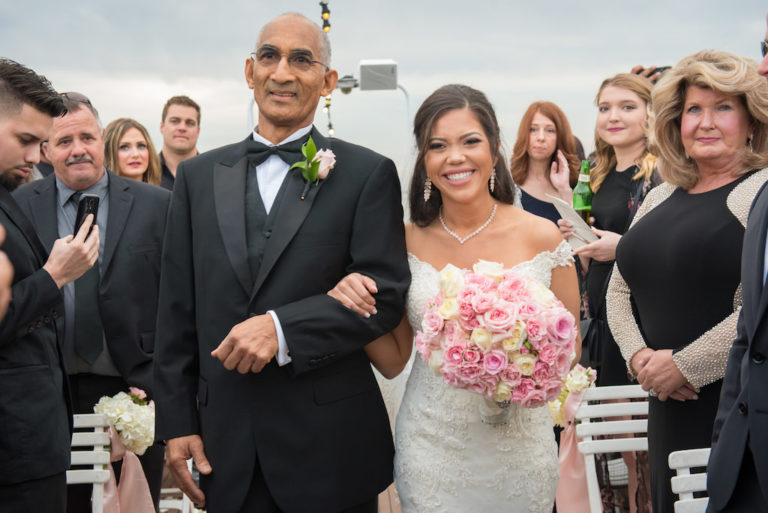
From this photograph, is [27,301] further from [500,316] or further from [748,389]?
[748,389]

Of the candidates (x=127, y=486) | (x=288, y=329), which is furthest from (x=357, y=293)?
(x=127, y=486)

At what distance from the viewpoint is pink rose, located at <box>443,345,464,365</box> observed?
2.68 metres

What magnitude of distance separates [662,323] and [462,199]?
100 centimetres

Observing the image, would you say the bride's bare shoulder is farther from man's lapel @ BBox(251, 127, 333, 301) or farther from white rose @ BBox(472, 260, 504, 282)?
man's lapel @ BBox(251, 127, 333, 301)

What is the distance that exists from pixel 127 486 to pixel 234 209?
1.91 meters

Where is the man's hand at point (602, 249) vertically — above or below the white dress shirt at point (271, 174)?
below

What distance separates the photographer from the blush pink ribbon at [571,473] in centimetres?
393

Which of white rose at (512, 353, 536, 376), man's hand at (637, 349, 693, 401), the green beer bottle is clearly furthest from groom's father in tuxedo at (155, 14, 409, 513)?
the green beer bottle

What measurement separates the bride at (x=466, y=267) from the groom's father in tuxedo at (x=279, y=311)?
0.21 meters

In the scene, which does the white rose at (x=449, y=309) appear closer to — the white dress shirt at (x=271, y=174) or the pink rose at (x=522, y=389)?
the pink rose at (x=522, y=389)

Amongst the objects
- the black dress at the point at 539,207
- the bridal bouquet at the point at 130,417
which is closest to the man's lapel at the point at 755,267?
the bridal bouquet at the point at 130,417

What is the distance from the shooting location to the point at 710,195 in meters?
3.33

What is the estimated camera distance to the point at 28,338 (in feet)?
9.86

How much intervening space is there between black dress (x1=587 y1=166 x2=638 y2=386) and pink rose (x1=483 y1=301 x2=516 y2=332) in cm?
229
